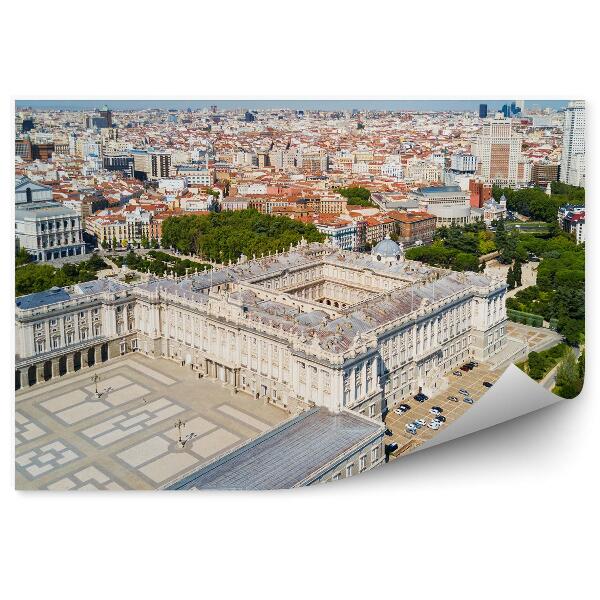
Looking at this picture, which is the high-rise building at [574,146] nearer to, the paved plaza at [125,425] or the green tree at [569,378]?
the green tree at [569,378]

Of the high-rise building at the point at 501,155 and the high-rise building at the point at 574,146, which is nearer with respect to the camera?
the high-rise building at the point at 574,146

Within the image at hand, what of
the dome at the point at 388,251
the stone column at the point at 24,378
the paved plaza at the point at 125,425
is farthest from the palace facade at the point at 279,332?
the dome at the point at 388,251

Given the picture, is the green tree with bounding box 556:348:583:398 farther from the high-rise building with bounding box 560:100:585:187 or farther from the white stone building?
the white stone building

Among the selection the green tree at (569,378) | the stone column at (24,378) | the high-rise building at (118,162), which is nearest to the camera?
the green tree at (569,378)

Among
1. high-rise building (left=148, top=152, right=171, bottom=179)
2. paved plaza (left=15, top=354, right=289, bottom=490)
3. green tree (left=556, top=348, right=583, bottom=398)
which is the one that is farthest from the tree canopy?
green tree (left=556, top=348, right=583, bottom=398)

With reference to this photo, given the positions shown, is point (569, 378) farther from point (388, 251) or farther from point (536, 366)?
point (388, 251)

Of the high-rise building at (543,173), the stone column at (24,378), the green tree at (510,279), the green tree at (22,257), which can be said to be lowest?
the stone column at (24,378)

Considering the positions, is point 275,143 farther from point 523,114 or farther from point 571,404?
point 571,404
